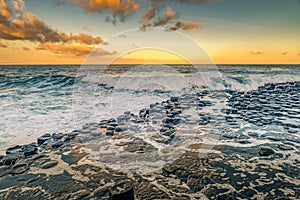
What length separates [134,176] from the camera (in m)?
4.53

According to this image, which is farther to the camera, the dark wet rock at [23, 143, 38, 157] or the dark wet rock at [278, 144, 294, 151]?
the dark wet rock at [278, 144, 294, 151]

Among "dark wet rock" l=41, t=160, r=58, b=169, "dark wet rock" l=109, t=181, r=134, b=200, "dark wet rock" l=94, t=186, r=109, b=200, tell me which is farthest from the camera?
"dark wet rock" l=41, t=160, r=58, b=169

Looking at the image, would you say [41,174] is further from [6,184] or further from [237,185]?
[237,185]

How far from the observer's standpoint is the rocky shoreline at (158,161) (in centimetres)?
394

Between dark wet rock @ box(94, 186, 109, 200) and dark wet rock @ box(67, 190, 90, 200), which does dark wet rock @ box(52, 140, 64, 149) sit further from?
dark wet rock @ box(94, 186, 109, 200)

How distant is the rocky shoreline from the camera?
3943 millimetres

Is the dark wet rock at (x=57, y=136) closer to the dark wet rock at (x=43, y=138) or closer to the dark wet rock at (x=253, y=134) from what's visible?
the dark wet rock at (x=43, y=138)

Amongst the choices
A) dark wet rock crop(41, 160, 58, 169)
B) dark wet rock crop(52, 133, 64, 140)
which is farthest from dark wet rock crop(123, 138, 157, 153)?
dark wet rock crop(52, 133, 64, 140)

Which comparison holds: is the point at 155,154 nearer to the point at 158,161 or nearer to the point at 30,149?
the point at 158,161

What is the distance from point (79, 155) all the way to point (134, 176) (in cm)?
190

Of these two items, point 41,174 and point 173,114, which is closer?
point 41,174

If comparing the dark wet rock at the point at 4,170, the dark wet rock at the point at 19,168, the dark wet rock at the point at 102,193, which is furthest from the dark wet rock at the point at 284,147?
the dark wet rock at the point at 4,170

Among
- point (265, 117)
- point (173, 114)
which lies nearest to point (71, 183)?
point (173, 114)

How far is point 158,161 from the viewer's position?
5.22 metres
